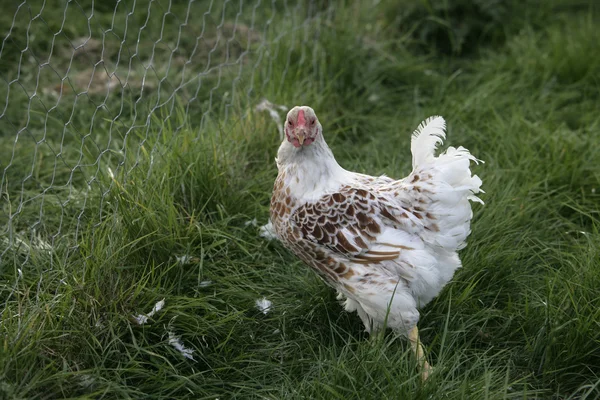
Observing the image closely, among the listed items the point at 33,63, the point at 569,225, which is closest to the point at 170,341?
the point at 569,225

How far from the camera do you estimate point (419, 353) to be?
269 centimetres

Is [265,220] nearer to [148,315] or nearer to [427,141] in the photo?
[148,315]

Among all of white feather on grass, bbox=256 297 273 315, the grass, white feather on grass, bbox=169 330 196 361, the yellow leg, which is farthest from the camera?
white feather on grass, bbox=256 297 273 315

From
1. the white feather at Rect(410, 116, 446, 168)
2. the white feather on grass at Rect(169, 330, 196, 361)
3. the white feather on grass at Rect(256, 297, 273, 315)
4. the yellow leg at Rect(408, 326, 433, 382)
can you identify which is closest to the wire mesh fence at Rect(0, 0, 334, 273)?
the white feather on grass at Rect(169, 330, 196, 361)

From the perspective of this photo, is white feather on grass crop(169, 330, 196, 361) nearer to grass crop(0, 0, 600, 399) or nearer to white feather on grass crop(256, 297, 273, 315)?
grass crop(0, 0, 600, 399)

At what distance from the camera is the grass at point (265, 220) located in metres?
2.65

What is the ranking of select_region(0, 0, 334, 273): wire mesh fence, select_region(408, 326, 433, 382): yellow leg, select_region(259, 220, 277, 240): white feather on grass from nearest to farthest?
select_region(408, 326, 433, 382): yellow leg → select_region(0, 0, 334, 273): wire mesh fence → select_region(259, 220, 277, 240): white feather on grass

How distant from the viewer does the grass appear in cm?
265

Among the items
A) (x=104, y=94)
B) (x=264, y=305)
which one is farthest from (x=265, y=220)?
(x=104, y=94)

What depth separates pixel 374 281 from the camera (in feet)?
9.00

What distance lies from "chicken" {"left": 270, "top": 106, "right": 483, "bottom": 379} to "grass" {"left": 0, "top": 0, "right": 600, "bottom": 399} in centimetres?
18

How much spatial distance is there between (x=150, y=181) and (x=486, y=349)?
1.75 meters

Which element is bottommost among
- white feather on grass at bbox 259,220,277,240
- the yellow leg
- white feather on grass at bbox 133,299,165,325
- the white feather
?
white feather on grass at bbox 133,299,165,325

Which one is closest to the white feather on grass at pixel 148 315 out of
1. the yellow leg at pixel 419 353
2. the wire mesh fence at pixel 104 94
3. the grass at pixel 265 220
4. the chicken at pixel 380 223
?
the grass at pixel 265 220
